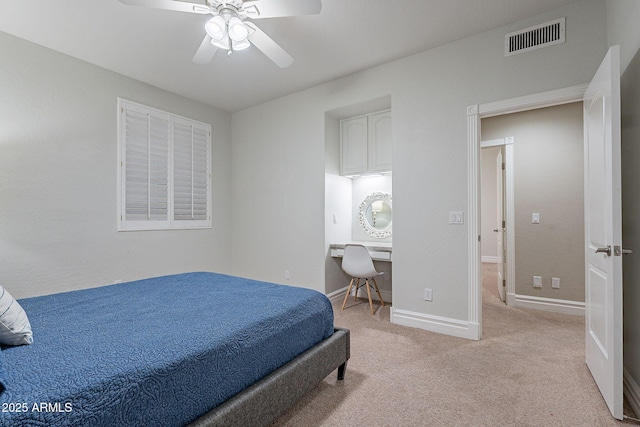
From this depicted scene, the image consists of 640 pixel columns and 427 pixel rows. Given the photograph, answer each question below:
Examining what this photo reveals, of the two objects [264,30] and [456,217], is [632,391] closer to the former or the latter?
[456,217]

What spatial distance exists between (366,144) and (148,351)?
336 centimetres

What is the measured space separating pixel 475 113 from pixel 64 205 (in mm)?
4008

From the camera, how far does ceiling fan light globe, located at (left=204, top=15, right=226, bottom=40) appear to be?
6.40ft

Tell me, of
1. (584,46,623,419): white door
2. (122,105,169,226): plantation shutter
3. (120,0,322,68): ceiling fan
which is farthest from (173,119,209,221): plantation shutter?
(584,46,623,419): white door

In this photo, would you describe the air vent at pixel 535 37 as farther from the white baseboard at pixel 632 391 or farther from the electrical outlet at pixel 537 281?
the electrical outlet at pixel 537 281

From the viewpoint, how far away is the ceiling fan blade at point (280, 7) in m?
1.81

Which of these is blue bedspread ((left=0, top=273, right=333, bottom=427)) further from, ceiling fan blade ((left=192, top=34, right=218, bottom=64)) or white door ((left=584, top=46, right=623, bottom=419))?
ceiling fan blade ((left=192, top=34, right=218, bottom=64))

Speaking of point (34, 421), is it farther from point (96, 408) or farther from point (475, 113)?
point (475, 113)

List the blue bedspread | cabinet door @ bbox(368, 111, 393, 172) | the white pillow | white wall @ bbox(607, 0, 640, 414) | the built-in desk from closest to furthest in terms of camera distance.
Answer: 1. the blue bedspread
2. the white pillow
3. white wall @ bbox(607, 0, 640, 414)
4. the built-in desk
5. cabinet door @ bbox(368, 111, 393, 172)

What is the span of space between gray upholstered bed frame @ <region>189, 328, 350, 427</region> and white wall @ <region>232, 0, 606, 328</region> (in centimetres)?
141

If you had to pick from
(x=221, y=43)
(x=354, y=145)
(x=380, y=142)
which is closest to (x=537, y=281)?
(x=380, y=142)

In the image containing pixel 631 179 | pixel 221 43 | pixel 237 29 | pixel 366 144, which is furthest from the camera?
pixel 366 144

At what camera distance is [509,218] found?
3.84 meters

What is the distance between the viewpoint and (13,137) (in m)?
2.70
